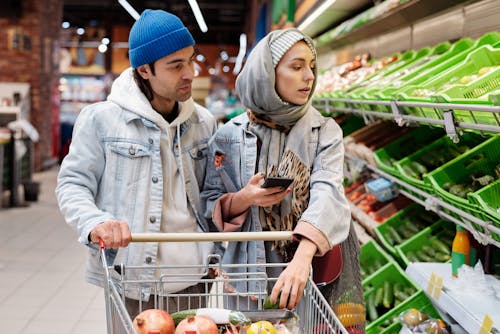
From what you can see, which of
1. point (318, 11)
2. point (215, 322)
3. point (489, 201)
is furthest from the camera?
point (318, 11)

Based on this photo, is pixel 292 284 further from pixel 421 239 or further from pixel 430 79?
pixel 421 239

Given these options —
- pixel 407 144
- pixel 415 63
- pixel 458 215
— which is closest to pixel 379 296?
pixel 458 215

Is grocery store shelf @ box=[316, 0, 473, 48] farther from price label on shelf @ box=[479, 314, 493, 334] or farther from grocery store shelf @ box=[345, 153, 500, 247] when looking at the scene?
price label on shelf @ box=[479, 314, 493, 334]

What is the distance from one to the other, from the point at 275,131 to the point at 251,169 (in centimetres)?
14

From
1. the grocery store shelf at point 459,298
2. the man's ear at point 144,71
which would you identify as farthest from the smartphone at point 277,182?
the grocery store shelf at point 459,298

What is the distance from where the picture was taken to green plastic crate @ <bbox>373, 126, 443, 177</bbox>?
395cm

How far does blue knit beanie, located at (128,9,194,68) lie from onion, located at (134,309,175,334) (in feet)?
2.78

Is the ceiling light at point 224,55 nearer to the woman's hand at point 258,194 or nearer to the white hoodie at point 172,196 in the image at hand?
the white hoodie at point 172,196

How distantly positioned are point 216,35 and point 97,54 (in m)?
10.6

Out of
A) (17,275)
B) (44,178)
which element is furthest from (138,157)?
(44,178)

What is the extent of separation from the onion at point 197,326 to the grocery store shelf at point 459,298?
1023 millimetres

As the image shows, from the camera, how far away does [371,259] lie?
12.8ft

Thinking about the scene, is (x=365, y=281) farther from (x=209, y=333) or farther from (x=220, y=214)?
(x=209, y=333)

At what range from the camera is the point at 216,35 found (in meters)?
35.0
